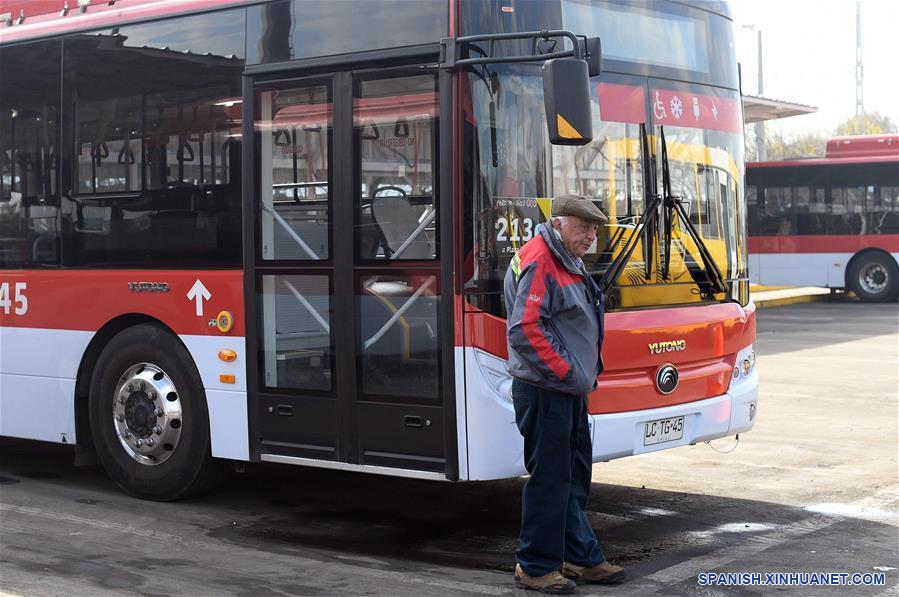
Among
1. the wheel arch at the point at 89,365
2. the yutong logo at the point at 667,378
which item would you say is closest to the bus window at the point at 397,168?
the yutong logo at the point at 667,378

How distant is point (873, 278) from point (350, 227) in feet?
79.3

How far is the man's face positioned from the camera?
6.52m

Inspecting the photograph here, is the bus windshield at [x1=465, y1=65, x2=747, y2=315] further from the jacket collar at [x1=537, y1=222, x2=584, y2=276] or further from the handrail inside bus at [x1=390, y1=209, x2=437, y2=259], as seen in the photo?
the jacket collar at [x1=537, y1=222, x2=584, y2=276]

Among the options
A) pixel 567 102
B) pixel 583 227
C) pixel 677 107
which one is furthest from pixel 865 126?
pixel 583 227

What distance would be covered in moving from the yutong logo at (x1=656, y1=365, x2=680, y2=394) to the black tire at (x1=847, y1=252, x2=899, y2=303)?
2289cm

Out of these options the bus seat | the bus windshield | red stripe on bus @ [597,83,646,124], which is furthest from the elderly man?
red stripe on bus @ [597,83,646,124]

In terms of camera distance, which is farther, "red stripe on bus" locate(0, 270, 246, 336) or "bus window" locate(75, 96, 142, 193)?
"bus window" locate(75, 96, 142, 193)

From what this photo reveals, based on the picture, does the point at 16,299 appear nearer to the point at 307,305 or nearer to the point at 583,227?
the point at 307,305

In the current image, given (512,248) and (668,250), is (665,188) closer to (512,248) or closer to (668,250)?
(668,250)

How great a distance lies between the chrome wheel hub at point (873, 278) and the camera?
96.7 feet

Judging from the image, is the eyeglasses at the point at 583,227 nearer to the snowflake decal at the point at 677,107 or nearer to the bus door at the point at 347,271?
the bus door at the point at 347,271

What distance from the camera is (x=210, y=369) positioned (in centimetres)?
838

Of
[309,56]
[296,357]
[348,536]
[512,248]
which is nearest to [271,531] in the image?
[348,536]

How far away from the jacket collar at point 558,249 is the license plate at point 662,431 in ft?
4.94
